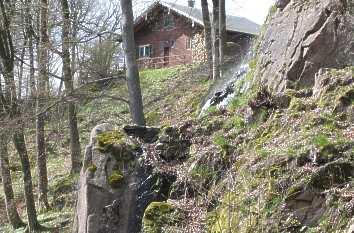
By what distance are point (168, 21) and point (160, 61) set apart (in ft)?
8.83

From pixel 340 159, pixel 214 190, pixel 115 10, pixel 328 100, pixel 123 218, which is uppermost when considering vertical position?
pixel 115 10

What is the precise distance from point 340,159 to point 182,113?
50.1ft

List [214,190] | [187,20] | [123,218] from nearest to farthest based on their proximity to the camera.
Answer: [214,190], [123,218], [187,20]

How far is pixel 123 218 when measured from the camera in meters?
9.02

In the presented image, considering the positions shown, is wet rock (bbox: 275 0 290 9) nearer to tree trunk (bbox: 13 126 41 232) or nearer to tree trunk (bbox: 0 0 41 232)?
tree trunk (bbox: 0 0 41 232)

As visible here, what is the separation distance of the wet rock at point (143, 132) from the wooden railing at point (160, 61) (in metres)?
26.7

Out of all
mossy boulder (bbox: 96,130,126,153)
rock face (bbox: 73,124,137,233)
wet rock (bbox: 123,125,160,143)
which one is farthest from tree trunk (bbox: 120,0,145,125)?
rock face (bbox: 73,124,137,233)

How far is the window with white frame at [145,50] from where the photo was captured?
139 ft

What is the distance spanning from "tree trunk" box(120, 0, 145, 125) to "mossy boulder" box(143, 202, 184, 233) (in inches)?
288

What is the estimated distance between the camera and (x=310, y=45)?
966 centimetres

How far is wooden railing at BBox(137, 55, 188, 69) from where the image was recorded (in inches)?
1473

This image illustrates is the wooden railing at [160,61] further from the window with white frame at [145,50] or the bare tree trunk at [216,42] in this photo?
the bare tree trunk at [216,42]

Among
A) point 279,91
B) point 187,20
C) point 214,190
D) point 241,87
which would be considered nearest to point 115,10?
point 187,20

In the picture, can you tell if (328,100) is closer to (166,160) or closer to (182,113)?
(166,160)
